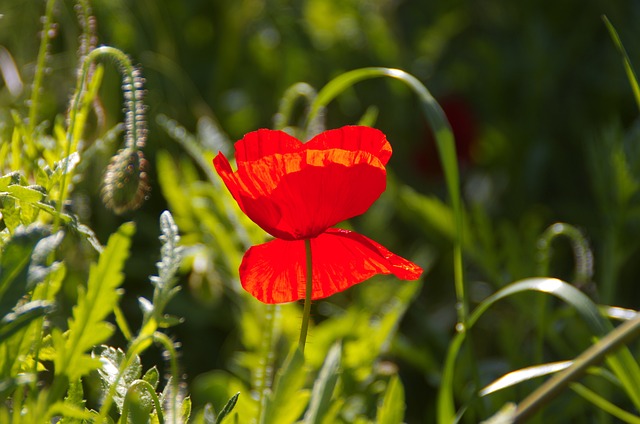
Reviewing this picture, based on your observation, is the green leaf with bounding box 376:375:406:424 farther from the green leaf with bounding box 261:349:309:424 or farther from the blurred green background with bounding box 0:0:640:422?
the blurred green background with bounding box 0:0:640:422

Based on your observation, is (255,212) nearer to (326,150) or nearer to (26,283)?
(326,150)

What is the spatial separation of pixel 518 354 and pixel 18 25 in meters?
1.15

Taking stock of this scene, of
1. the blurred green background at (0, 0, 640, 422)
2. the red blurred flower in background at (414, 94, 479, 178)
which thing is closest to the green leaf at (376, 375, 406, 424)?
the blurred green background at (0, 0, 640, 422)

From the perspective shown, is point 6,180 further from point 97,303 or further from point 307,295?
point 307,295

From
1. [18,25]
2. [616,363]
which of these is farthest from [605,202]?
[18,25]

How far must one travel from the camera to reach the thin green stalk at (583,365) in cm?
58

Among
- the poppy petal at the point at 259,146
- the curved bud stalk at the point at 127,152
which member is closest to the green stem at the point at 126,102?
the curved bud stalk at the point at 127,152

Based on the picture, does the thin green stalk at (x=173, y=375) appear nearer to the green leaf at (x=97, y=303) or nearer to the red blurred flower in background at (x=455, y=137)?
the green leaf at (x=97, y=303)

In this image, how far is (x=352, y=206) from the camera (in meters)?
0.72

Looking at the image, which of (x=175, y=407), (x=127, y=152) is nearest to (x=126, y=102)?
(x=127, y=152)

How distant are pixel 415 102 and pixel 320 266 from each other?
5.19 feet

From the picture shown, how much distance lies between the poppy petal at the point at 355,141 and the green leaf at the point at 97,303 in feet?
0.57

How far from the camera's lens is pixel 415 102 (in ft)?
7.50

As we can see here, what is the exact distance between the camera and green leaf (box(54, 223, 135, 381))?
70 cm
